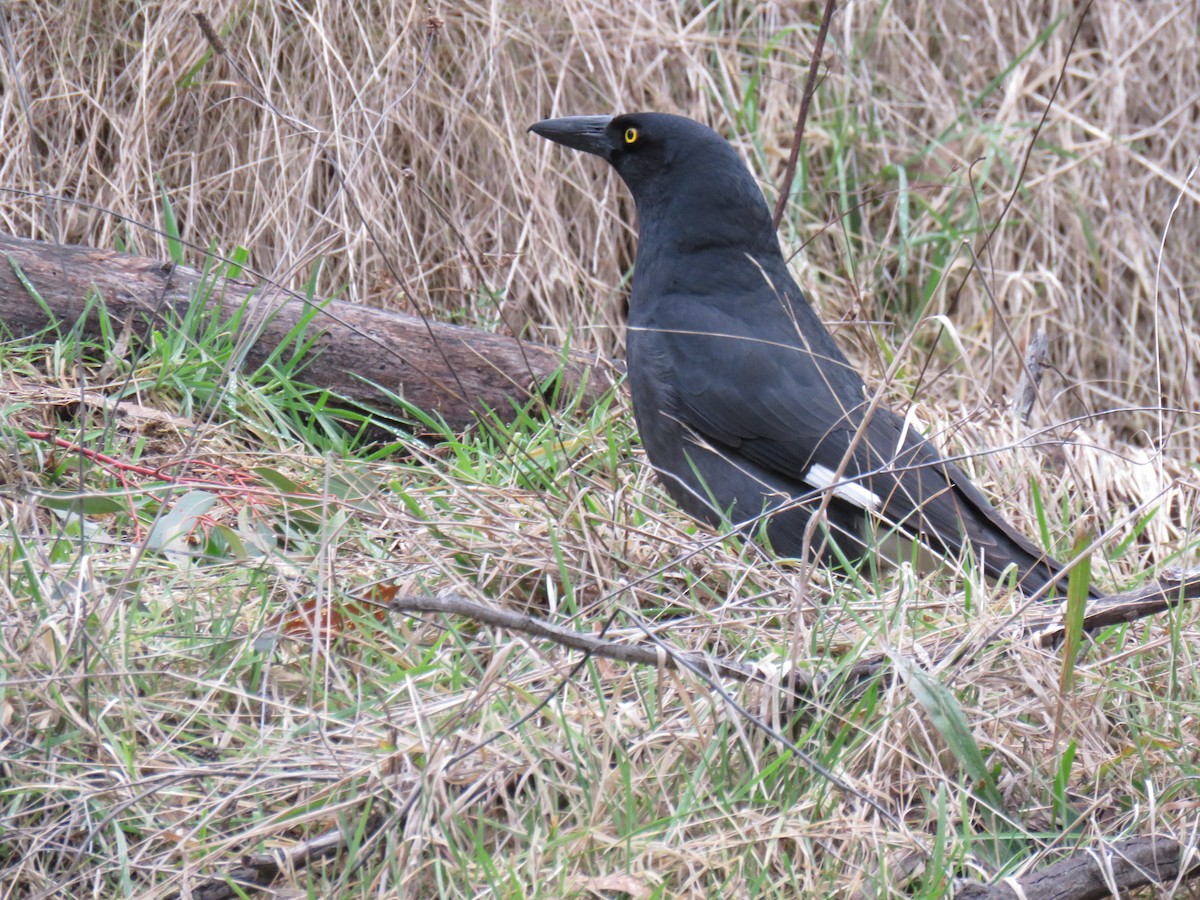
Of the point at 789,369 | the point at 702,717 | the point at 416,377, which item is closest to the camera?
the point at 702,717

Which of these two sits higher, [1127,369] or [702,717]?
[702,717]

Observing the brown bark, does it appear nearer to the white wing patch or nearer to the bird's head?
the bird's head

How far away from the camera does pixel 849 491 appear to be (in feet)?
9.59

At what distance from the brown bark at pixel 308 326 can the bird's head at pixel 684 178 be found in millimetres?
458

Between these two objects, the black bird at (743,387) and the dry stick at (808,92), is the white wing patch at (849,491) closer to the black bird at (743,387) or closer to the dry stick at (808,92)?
the black bird at (743,387)

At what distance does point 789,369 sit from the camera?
315cm

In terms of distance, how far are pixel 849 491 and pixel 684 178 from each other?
37.9 inches

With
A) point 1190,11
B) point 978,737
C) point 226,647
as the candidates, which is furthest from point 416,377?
point 1190,11

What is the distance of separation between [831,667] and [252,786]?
0.86 m

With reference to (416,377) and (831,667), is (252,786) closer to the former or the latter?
(831,667)

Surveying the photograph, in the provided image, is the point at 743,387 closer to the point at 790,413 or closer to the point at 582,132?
the point at 790,413

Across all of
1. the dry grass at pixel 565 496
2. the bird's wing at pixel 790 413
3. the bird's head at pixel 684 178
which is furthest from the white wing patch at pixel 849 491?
the bird's head at pixel 684 178

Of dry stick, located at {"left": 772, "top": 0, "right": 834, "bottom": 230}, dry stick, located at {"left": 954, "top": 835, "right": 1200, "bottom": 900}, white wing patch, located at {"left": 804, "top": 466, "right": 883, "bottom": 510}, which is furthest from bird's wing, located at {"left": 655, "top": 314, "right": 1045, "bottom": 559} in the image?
dry stick, located at {"left": 954, "top": 835, "right": 1200, "bottom": 900}

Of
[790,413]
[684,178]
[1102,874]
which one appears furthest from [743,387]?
[1102,874]
